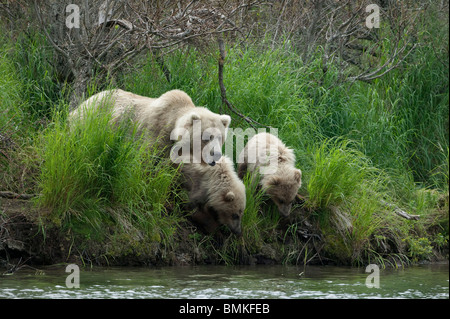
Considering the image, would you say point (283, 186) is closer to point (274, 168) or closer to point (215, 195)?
point (274, 168)

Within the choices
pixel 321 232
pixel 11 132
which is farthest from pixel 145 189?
pixel 321 232

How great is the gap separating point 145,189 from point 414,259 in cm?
358

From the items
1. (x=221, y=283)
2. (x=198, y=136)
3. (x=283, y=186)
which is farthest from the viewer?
(x=283, y=186)

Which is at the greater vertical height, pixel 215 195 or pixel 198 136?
pixel 198 136

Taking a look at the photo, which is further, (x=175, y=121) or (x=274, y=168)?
(x=274, y=168)

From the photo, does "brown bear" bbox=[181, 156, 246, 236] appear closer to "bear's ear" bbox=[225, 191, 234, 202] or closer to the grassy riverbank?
"bear's ear" bbox=[225, 191, 234, 202]

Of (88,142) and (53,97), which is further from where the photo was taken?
(53,97)

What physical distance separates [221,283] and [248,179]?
2147 millimetres

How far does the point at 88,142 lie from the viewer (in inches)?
285

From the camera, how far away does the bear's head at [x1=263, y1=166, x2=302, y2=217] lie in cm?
809

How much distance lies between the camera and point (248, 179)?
8398 mm

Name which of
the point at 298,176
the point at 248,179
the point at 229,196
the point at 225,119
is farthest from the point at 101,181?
the point at 298,176

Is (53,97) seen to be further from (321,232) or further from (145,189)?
(321,232)

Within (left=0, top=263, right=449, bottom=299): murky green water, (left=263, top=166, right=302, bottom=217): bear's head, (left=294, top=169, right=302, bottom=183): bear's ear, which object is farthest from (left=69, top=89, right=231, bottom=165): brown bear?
(left=0, top=263, right=449, bottom=299): murky green water
